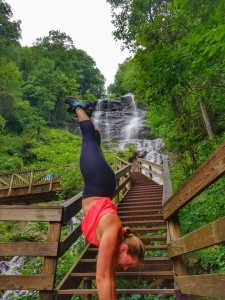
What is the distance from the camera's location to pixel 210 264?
4.50 m

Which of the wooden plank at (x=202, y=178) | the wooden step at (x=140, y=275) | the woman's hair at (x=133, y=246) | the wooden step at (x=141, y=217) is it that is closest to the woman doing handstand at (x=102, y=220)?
the woman's hair at (x=133, y=246)

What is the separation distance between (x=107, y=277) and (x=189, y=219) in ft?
Result: 14.0

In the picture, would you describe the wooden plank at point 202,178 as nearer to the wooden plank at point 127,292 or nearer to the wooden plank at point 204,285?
the wooden plank at point 204,285

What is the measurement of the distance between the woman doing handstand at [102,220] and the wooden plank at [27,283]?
645 millimetres

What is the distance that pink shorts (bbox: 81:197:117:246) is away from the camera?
218 centimetres

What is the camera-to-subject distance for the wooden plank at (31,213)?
2.62 m

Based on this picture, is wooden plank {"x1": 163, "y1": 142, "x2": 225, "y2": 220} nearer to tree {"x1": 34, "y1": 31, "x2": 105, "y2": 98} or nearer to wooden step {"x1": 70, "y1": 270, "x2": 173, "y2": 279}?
wooden step {"x1": 70, "y1": 270, "x2": 173, "y2": 279}

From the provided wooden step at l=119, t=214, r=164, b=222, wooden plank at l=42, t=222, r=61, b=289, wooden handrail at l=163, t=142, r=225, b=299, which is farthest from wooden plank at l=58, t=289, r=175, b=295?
wooden step at l=119, t=214, r=164, b=222

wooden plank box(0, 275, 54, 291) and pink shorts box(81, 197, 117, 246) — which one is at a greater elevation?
pink shorts box(81, 197, 117, 246)

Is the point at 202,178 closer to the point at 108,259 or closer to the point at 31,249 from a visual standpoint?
the point at 108,259

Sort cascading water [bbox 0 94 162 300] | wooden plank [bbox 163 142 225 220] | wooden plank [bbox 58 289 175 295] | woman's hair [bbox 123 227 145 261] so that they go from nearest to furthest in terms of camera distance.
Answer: wooden plank [bbox 163 142 225 220], woman's hair [bbox 123 227 145 261], wooden plank [bbox 58 289 175 295], cascading water [bbox 0 94 162 300]

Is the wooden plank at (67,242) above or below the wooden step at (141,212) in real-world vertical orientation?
below

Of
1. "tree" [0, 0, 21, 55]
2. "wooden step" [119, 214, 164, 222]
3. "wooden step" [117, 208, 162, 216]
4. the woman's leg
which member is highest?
"tree" [0, 0, 21, 55]

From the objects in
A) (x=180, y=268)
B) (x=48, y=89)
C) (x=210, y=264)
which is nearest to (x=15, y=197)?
(x=210, y=264)
